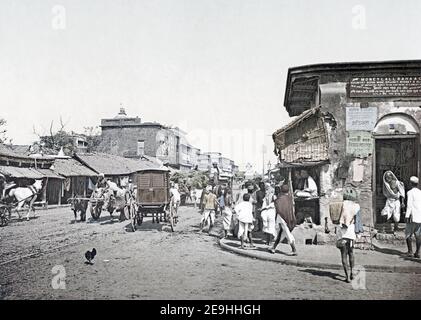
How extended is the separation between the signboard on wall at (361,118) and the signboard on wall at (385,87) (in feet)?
1.04

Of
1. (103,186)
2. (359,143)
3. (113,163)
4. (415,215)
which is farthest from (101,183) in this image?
(415,215)

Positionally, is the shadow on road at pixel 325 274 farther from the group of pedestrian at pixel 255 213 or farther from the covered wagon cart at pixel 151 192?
the covered wagon cart at pixel 151 192

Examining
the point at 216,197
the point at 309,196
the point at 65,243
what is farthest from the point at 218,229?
the point at 65,243

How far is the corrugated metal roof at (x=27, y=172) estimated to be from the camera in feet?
33.1

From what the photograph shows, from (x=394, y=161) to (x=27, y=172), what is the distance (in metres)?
10.2

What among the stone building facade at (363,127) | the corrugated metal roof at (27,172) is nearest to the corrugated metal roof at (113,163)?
the corrugated metal roof at (27,172)

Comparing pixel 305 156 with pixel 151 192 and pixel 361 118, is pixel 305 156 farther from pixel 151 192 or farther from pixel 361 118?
pixel 151 192

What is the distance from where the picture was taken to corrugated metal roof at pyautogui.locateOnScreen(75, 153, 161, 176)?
11734mm

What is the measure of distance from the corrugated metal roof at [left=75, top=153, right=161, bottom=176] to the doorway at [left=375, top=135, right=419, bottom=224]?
6.46m

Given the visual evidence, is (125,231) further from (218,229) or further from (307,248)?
(307,248)

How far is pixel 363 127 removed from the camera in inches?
336

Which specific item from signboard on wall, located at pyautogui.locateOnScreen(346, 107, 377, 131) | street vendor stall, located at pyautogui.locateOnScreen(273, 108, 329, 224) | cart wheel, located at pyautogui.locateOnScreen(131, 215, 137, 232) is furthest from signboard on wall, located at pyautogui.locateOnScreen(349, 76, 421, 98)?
cart wheel, located at pyautogui.locateOnScreen(131, 215, 137, 232)

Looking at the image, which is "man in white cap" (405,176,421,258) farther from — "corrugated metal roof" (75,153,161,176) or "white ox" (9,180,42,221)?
"white ox" (9,180,42,221)
